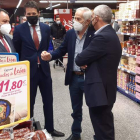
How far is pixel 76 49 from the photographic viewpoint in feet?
8.61

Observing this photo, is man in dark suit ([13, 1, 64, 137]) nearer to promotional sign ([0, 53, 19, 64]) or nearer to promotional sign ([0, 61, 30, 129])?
promotional sign ([0, 53, 19, 64])

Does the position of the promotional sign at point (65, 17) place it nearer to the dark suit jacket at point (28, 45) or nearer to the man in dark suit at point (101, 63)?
the dark suit jacket at point (28, 45)

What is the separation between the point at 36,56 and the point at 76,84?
60 centimetres

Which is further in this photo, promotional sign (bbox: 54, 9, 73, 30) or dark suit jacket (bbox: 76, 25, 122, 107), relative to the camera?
promotional sign (bbox: 54, 9, 73, 30)

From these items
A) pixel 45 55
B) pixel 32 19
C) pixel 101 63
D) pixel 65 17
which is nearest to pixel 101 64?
pixel 101 63

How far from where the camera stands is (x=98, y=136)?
2.26 m

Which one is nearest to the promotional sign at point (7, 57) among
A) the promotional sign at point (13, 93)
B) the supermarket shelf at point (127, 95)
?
the promotional sign at point (13, 93)

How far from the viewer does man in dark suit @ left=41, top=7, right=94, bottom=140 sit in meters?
2.52

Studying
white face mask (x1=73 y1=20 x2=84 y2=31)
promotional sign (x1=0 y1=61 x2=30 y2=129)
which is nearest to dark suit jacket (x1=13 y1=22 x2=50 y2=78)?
white face mask (x1=73 y1=20 x2=84 y2=31)

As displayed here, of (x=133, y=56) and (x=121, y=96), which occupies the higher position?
(x=133, y=56)

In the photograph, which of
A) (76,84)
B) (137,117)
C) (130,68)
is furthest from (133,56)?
(76,84)

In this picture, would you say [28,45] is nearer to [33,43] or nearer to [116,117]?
[33,43]

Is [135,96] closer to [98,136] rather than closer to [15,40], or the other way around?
[98,136]

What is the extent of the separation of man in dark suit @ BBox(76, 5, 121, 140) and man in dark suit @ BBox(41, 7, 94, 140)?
37cm
